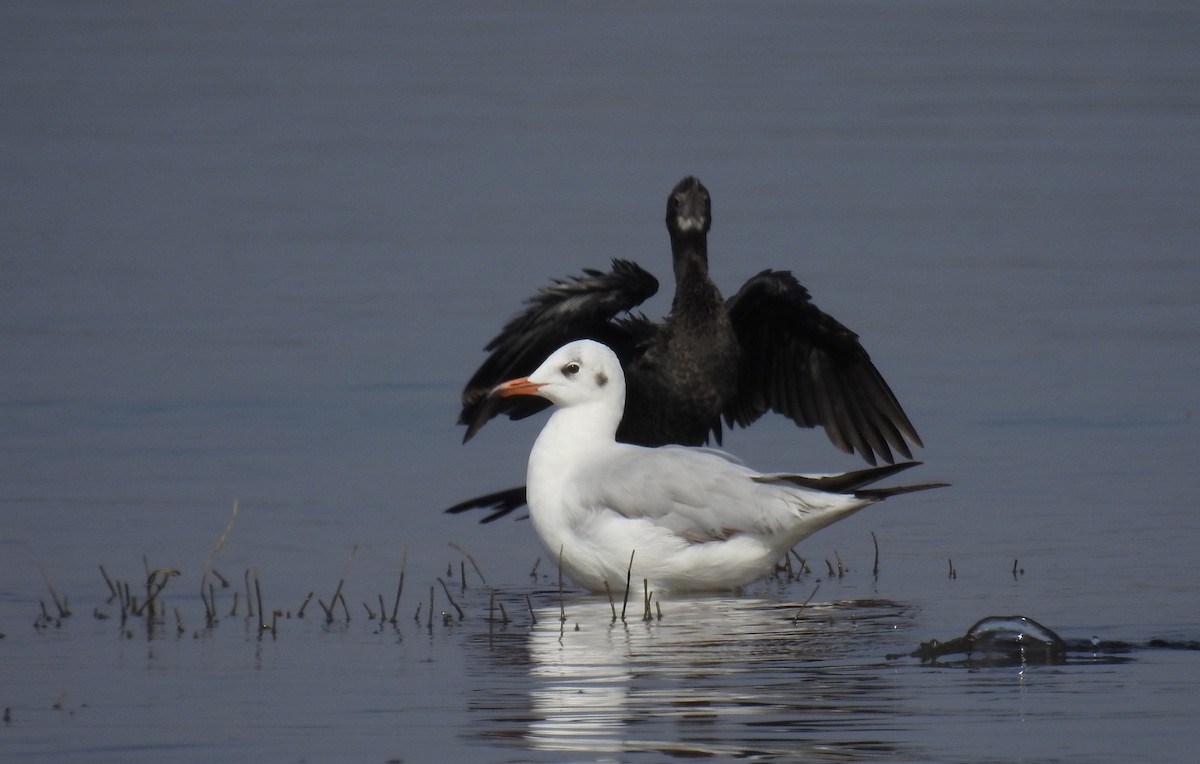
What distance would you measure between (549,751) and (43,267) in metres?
13.4

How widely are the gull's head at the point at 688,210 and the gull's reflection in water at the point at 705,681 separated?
8.41 ft

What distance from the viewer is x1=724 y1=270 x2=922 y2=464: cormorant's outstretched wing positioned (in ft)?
38.1

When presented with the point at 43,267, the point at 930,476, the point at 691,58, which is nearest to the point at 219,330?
the point at 43,267

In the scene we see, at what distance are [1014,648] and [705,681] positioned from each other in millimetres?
1000

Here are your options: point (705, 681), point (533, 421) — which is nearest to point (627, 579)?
point (705, 681)

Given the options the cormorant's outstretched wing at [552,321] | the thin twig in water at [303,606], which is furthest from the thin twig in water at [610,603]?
the cormorant's outstretched wing at [552,321]

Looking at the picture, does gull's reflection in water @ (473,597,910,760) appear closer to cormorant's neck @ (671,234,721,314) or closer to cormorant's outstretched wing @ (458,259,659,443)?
cormorant's outstretched wing @ (458,259,659,443)

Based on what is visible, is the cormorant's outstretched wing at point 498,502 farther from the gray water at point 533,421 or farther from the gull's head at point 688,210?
the gull's head at point 688,210

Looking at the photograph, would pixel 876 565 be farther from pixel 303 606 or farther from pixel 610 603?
pixel 303 606

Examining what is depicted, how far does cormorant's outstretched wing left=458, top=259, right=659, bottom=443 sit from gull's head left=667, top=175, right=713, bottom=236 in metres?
0.42

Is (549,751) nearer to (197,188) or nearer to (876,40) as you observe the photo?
(197,188)

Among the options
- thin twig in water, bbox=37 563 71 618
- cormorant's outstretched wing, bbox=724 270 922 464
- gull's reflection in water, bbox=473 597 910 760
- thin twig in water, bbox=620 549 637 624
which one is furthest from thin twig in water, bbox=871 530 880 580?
thin twig in water, bbox=37 563 71 618

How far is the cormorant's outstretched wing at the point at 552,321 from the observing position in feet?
35.6

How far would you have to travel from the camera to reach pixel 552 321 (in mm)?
10852
